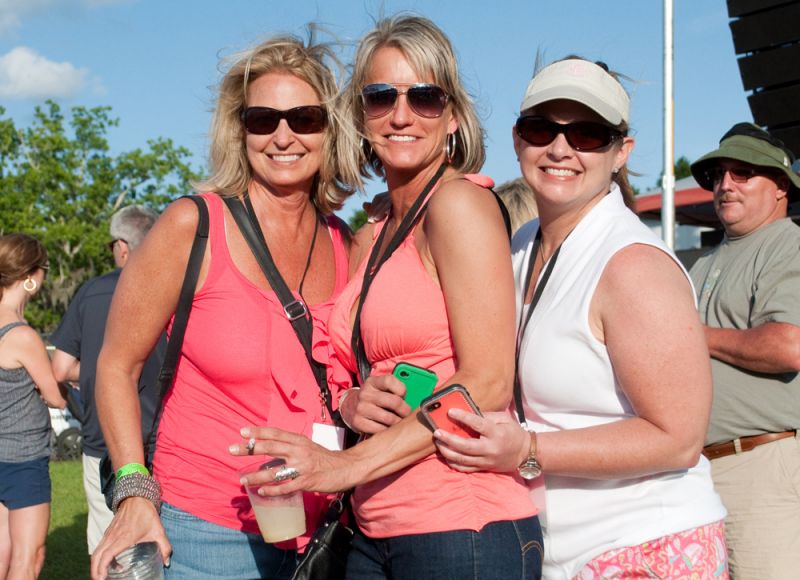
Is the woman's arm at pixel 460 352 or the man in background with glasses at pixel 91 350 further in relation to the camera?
the man in background with glasses at pixel 91 350

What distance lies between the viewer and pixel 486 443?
2141mm

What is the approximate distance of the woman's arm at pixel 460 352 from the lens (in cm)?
218

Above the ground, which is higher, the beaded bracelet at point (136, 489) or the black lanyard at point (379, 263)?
the black lanyard at point (379, 263)

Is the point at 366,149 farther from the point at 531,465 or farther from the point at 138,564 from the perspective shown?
the point at 138,564

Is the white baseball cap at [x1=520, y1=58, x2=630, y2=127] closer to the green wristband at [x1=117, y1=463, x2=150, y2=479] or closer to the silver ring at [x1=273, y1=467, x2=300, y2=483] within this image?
the silver ring at [x1=273, y1=467, x2=300, y2=483]

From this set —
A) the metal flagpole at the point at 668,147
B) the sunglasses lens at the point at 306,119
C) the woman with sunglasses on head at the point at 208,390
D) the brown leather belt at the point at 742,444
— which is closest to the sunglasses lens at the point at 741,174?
the brown leather belt at the point at 742,444

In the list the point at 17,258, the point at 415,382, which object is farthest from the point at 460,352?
the point at 17,258

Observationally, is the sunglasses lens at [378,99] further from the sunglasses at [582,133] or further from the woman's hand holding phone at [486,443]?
the woman's hand holding phone at [486,443]

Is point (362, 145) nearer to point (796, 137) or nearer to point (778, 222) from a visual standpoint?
point (778, 222)

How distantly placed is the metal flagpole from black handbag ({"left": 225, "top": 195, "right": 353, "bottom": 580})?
25.3 feet

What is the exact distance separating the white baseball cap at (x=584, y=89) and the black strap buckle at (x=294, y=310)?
0.98 m

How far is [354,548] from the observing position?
8.20 feet

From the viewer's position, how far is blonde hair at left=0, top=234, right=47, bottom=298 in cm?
613

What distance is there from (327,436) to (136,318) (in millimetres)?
724
